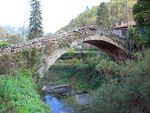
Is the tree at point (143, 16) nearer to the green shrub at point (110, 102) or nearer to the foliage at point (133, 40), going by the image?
the foliage at point (133, 40)

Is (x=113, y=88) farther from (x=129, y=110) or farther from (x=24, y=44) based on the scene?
(x=24, y=44)

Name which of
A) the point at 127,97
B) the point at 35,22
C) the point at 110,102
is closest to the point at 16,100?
the point at 110,102

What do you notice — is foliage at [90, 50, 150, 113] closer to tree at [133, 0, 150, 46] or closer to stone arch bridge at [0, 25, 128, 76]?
stone arch bridge at [0, 25, 128, 76]

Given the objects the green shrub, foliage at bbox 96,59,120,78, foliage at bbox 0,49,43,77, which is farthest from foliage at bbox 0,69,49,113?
foliage at bbox 96,59,120,78

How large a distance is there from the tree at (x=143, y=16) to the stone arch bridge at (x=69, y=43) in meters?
2.65

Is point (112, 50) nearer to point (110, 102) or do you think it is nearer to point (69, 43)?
point (69, 43)

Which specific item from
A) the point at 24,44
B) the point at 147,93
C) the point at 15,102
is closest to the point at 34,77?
the point at 24,44

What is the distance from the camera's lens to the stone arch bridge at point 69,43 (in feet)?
63.7

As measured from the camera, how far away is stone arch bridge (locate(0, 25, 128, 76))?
19406 millimetres

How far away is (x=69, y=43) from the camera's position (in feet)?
77.8

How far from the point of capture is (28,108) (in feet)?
33.6

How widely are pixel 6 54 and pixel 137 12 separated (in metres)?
16.1

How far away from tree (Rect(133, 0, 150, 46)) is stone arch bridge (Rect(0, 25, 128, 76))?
8.68 ft

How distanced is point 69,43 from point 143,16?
867 centimetres
